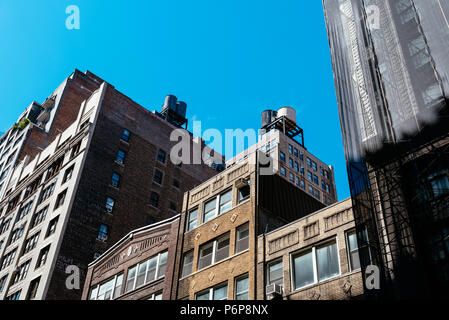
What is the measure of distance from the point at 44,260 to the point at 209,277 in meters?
25.7

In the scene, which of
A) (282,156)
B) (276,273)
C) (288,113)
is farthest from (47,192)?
(288,113)

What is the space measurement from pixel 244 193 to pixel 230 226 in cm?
235

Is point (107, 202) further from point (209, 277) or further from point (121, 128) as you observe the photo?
point (209, 277)

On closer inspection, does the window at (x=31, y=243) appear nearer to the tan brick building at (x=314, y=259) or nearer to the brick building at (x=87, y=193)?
the brick building at (x=87, y=193)

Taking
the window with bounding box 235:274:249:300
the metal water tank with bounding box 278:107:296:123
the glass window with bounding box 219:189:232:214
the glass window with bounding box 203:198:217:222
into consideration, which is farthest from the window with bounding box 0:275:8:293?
the metal water tank with bounding box 278:107:296:123

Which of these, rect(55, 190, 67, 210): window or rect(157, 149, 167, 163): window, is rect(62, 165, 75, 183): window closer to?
rect(55, 190, 67, 210): window

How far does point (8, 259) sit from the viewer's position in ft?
186

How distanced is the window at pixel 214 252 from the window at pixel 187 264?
2.54 feet

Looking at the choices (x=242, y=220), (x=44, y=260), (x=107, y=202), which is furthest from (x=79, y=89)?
(x=242, y=220)

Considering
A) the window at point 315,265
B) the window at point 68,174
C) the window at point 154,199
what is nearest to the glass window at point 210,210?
the window at point 315,265

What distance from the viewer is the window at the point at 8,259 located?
55922 millimetres

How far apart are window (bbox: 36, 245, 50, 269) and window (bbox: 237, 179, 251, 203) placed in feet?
83.9

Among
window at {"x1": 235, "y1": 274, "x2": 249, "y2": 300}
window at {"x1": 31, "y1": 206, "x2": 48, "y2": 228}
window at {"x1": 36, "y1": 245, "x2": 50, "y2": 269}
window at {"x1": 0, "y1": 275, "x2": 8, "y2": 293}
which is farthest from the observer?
window at {"x1": 31, "y1": 206, "x2": 48, "y2": 228}

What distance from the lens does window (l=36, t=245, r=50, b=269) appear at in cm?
4864
